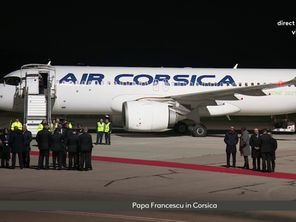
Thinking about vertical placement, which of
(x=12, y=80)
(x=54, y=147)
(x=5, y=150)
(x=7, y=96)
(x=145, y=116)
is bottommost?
(x=5, y=150)

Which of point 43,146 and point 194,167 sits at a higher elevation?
point 43,146

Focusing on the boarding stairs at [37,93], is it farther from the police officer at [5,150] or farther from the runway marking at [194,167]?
the police officer at [5,150]

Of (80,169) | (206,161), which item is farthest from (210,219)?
(206,161)

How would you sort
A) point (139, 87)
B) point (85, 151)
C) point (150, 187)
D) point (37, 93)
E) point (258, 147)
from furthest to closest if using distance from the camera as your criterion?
1. point (139, 87)
2. point (37, 93)
3. point (258, 147)
4. point (85, 151)
5. point (150, 187)

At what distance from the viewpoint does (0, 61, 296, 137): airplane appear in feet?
93.8

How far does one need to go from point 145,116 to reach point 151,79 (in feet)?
12.2

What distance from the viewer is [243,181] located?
1435cm

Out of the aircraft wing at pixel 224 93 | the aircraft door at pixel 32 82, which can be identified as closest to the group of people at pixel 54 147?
the aircraft door at pixel 32 82

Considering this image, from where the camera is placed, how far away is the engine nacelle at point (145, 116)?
28109 millimetres

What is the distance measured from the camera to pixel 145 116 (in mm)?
28172

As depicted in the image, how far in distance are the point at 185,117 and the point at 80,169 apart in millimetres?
14828

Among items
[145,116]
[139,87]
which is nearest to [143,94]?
[139,87]

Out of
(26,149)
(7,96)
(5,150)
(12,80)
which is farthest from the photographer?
(12,80)

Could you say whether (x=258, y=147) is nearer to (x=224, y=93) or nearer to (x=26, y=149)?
(x=26, y=149)
